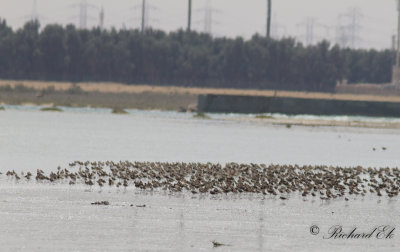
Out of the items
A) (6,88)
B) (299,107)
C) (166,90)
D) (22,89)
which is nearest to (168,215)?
(299,107)

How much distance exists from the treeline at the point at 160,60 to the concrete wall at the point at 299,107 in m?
44.8

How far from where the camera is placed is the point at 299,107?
89.6m

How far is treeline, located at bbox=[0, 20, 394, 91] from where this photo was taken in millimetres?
141750

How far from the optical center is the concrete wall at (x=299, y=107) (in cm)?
9019

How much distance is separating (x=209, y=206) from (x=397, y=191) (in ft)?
22.1

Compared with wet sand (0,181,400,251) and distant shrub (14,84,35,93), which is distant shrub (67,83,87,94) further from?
wet sand (0,181,400,251)

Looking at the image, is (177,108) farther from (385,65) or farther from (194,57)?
(385,65)

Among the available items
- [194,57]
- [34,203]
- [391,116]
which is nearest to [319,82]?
[194,57]

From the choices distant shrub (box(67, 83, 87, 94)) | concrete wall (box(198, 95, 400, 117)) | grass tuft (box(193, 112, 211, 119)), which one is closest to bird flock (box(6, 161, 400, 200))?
concrete wall (box(198, 95, 400, 117))

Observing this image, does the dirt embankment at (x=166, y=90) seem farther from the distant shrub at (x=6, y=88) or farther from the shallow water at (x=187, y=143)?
the shallow water at (x=187, y=143)

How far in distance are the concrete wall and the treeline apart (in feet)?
147

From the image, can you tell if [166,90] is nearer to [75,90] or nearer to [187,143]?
[75,90]

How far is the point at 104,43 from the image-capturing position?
490 ft

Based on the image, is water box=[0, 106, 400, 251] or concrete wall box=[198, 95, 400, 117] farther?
concrete wall box=[198, 95, 400, 117]
